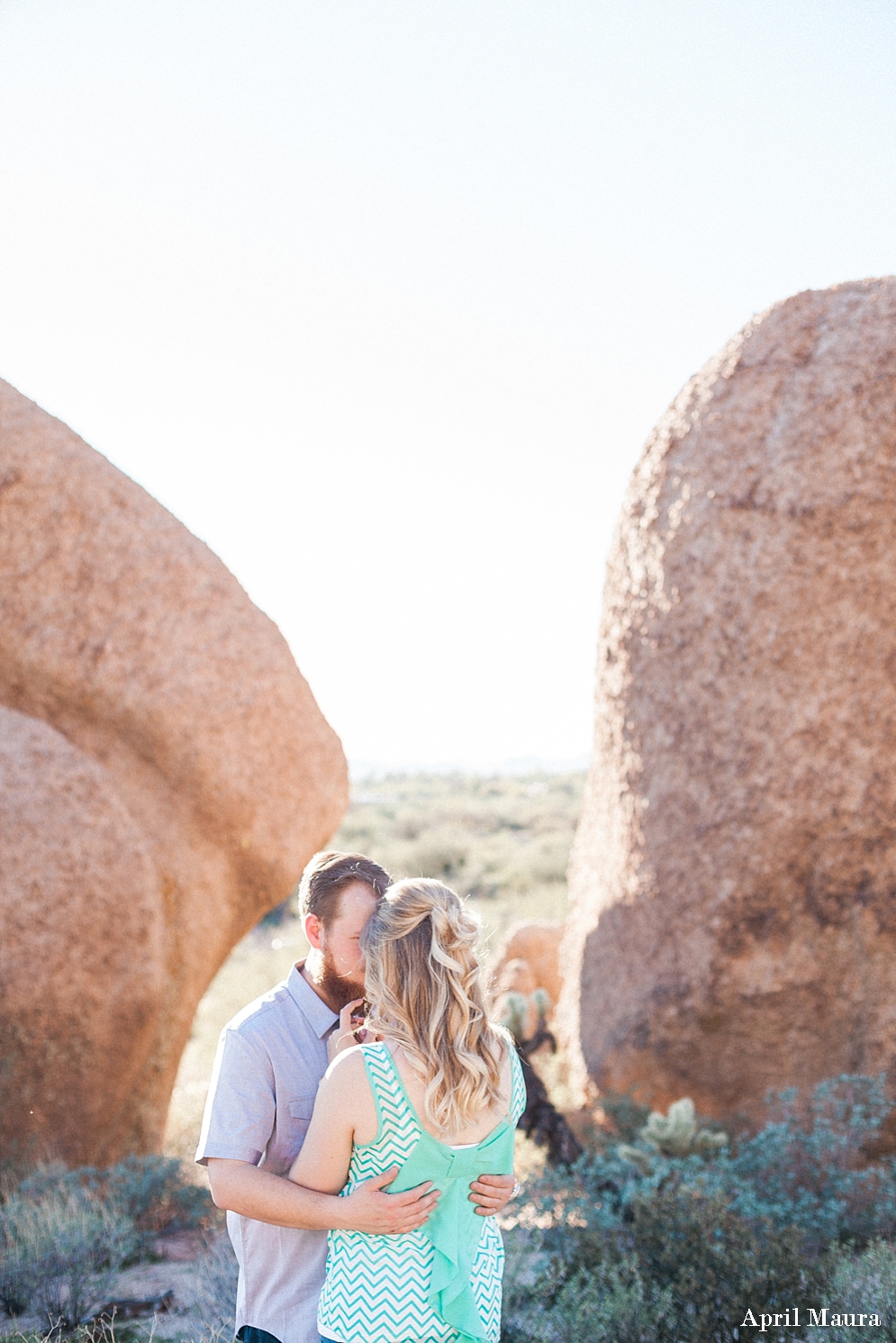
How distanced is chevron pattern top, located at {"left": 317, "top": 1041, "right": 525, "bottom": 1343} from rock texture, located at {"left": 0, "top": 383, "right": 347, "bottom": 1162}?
3.25m

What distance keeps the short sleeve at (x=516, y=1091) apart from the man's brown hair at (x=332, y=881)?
470 millimetres

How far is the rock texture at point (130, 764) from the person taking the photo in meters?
5.05

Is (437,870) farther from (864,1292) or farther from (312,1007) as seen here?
(312,1007)

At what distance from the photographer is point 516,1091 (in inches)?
88.1

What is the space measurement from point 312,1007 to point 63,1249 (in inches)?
96.2

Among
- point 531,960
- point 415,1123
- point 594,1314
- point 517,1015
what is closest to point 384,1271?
point 415,1123

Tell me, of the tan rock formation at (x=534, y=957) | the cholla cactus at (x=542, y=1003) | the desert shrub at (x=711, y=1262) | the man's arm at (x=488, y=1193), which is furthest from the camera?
the tan rock formation at (x=534, y=957)

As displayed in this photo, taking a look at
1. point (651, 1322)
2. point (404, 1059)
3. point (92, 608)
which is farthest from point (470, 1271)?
point (92, 608)

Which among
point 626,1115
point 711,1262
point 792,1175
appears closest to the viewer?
point 711,1262

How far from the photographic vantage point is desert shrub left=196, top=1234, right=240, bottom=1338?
356 centimetres

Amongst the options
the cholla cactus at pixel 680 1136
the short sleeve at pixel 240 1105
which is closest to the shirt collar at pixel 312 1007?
the short sleeve at pixel 240 1105

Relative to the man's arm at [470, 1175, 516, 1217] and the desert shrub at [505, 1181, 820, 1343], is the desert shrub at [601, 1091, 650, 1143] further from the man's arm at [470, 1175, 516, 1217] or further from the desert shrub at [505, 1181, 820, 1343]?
the man's arm at [470, 1175, 516, 1217]

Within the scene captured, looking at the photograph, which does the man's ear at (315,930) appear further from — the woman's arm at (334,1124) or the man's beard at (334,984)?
the woman's arm at (334,1124)

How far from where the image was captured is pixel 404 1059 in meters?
2.07
